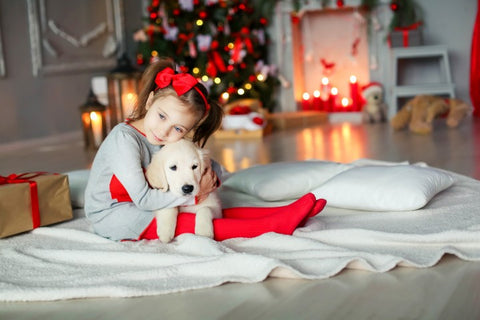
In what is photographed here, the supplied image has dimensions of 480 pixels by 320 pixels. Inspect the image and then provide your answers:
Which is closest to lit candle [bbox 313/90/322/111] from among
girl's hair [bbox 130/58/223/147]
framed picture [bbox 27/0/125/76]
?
framed picture [bbox 27/0/125/76]

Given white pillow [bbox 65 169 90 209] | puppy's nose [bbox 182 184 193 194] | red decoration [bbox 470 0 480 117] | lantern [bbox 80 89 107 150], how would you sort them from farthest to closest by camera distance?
red decoration [bbox 470 0 480 117], lantern [bbox 80 89 107 150], white pillow [bbox 65 169 90 209], puppy's nose [bbox 182 184 193 194]

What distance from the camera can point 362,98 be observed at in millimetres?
6070

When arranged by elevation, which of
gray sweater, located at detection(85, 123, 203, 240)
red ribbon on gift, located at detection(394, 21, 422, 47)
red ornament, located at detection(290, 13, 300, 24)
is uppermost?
red ornament, located at detection(290, 13, 300, 24)

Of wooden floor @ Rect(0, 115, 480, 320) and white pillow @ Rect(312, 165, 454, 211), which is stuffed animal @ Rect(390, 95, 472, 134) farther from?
A: wooden floor @ Rect(0, 115, 480, 320)

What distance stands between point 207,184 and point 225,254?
1.01 ft

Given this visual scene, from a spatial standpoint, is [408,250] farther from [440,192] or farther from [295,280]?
[440,192]

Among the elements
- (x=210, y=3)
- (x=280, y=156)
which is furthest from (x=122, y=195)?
(x=210, y=3)

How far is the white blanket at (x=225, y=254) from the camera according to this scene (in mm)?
1691

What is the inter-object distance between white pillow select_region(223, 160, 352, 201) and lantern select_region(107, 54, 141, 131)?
7.92ft

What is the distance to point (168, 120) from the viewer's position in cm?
200

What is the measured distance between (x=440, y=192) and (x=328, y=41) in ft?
12.6

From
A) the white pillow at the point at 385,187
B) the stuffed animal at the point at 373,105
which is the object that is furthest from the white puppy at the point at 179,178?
the stuffed animal at the point at 373,105

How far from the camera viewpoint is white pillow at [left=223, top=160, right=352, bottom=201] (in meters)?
2.60

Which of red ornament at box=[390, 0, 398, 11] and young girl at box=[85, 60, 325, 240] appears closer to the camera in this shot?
young girl at box=[85, 60, 325, 240]
